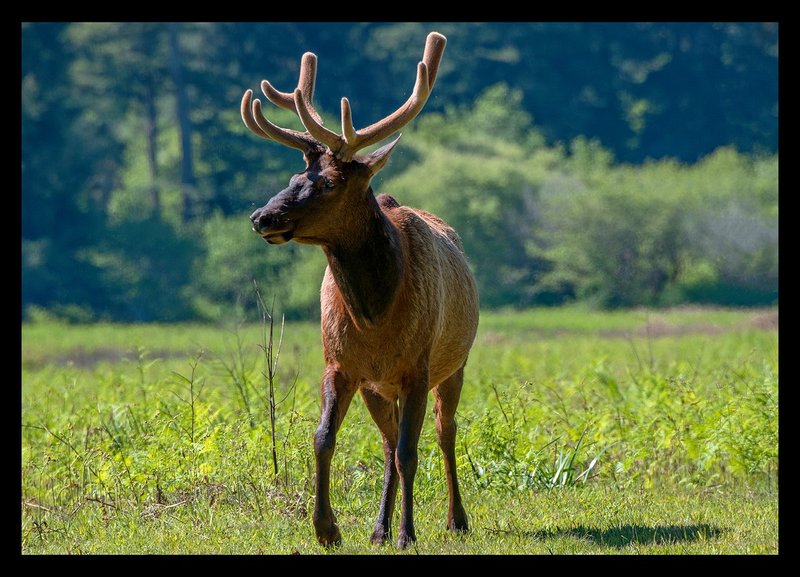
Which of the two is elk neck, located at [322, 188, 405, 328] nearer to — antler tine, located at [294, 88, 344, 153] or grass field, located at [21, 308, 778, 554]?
antler tine, located at [294, 88, 344, 153]

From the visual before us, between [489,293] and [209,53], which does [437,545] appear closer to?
[489,293]

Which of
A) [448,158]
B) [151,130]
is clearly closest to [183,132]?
[151,130]

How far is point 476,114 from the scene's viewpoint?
214 ft

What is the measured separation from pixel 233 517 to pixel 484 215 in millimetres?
43302

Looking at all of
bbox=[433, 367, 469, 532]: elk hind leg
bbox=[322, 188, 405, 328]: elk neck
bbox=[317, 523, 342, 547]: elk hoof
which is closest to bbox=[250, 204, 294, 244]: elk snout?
bbox=[322, 188, 405, 328]: elk neck

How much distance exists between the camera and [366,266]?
9.19m

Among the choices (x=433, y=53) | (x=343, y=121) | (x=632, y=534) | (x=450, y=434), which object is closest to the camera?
(x=343, y=121)

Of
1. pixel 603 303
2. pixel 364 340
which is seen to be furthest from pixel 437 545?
pixel 603 303

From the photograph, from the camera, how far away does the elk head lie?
862cm

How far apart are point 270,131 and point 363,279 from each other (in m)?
1.18

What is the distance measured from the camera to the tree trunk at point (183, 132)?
5853cm

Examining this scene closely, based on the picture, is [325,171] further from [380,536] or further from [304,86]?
[380,536]

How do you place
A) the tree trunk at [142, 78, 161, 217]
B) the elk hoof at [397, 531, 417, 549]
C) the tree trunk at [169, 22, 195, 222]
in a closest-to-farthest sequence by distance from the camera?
the elk hoof at [397, 531, 417, 549]
the tree trunk at [169, 22, 195, 222]
the tree trunk at [142, 78, 161, 217]

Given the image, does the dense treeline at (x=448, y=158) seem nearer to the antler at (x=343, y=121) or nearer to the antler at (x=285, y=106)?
the antler at (x=285, y=106)
